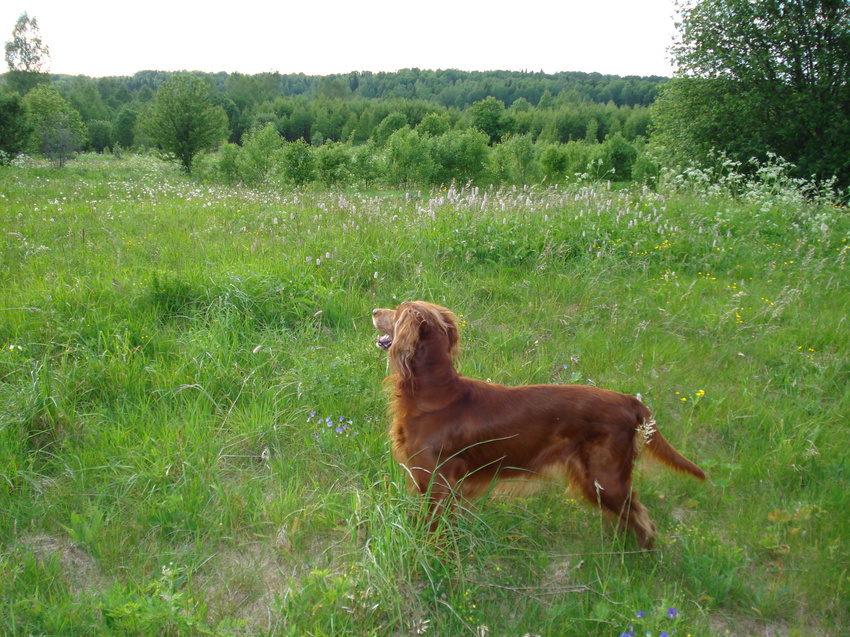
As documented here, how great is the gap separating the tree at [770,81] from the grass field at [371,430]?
1340 centimetres

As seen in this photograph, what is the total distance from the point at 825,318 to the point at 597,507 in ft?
12.9

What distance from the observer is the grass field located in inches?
85.0

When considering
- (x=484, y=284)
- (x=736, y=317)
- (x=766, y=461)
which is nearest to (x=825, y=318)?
(x=736, y=317)

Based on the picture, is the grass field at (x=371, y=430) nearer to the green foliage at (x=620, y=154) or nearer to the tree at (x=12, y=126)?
the tree at (x=12, y=126)

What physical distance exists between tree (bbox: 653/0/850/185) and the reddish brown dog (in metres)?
16.7

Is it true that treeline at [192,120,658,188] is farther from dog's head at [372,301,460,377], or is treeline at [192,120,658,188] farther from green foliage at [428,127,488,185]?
dog's head at [372,301,460,377]

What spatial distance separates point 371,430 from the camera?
3195mm

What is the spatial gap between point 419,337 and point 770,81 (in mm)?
20596

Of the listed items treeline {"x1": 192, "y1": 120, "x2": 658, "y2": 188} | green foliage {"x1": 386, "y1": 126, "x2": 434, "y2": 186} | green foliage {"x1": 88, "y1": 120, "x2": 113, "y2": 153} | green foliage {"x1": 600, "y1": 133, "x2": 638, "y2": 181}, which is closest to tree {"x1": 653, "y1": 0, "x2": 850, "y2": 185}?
treeline {"x1": 192, "y1": 120, "x2": 658, "y2": 188}

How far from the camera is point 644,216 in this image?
6988mm

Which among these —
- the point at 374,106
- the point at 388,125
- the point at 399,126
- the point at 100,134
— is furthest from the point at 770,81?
the point at 374,106

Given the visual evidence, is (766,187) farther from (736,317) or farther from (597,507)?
(597,507)

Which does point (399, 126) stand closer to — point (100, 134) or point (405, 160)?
point (405, 160)

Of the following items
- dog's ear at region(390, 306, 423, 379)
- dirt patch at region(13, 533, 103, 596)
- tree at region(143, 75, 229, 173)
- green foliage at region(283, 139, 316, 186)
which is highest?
tree at region(143, 75, 229, 173)
